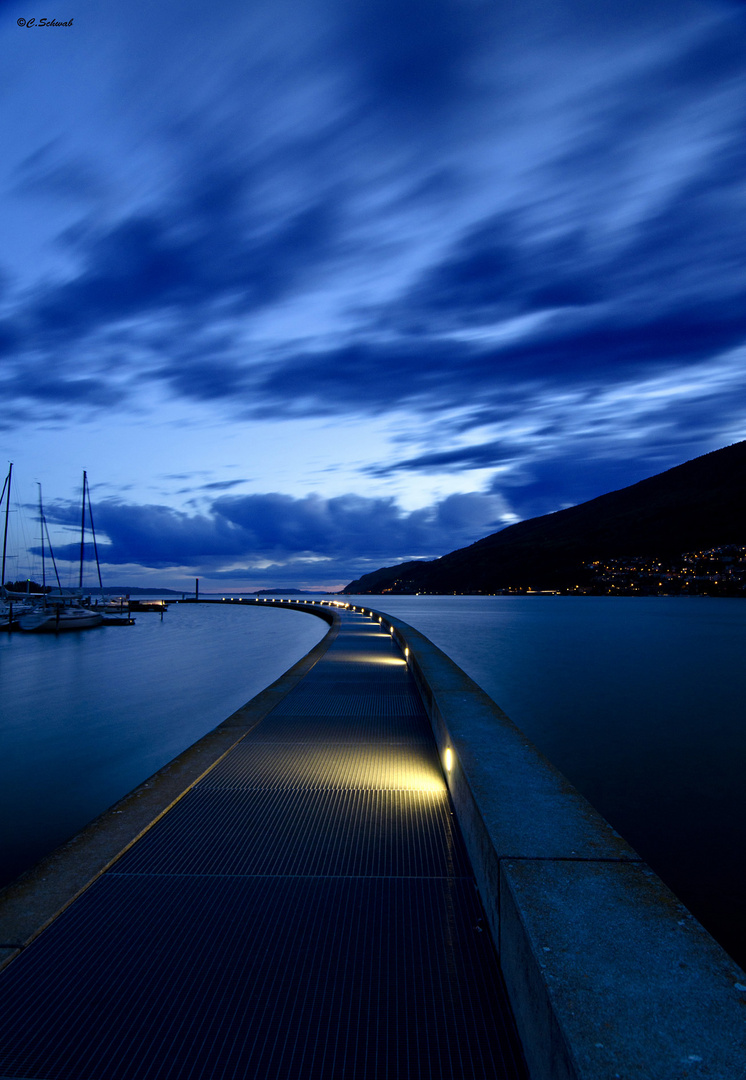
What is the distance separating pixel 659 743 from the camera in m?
10.4

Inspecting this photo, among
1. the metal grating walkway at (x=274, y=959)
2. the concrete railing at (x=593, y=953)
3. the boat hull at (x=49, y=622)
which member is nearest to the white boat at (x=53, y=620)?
the boat hull at (x=49, y=622)

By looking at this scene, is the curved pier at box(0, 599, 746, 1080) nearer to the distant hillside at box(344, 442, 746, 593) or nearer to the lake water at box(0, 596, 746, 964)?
the lake water at box(0, 596, 746, 964)

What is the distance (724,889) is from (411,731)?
128 inches

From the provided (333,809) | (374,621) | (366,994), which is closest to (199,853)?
(333,809)

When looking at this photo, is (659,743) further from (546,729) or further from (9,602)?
(9,602)

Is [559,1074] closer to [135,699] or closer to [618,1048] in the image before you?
[618,1048]

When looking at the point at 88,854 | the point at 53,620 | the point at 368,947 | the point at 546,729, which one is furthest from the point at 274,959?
the point at 53,620

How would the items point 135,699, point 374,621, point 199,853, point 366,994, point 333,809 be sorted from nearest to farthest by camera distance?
point 366,994 → point 199,853 → point 333,809 → point 135,699 → point 374,621

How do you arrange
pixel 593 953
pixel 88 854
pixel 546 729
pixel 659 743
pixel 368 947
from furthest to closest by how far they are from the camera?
pixel 546 729 < pixel 659 743 < pixel 88 854 < pixel 368 947 < pixel 593 953

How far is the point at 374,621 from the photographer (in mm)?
29281

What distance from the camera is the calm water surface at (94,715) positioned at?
7.09 metres

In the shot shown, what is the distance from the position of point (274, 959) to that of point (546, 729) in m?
9.96

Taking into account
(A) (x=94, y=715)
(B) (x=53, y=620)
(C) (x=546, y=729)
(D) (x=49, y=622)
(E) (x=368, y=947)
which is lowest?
(C) (x=546, y=729)

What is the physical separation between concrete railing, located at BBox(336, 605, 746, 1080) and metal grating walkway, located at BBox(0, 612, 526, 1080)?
0.29 meters
